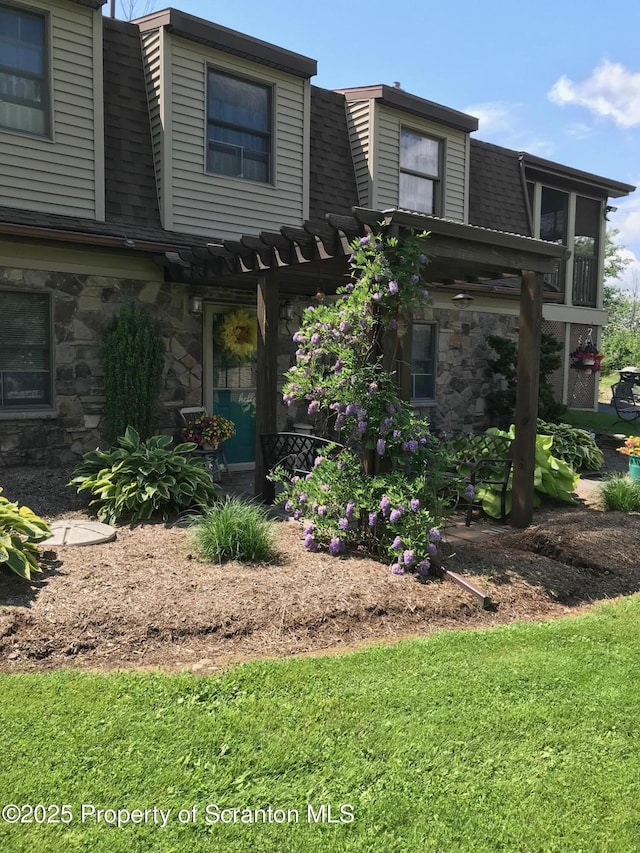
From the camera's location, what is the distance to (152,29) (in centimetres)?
840

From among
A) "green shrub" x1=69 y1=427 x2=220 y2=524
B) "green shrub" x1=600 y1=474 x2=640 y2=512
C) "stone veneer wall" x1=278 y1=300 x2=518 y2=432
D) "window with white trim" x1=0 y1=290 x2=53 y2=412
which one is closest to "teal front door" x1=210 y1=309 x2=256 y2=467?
"window with white trim" x1=0 y1=290 x2=53 y2=412

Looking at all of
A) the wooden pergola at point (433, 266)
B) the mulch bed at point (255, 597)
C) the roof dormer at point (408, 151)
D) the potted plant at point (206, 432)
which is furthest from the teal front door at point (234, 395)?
the mulch bed at point (255, 597)

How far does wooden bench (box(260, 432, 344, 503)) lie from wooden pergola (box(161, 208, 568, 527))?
140mm

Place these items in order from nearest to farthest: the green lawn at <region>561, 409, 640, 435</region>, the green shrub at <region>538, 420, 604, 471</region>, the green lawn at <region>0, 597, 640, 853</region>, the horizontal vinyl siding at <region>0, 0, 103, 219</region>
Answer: the green lawn at <region>0, 597, 640, 853</region>
the horizontal vinyl siding at <region>0, 0, 103, 219</region>
the green shrub at <region>538, 420, 604, 471</region>
the green lawn at <region>561, 409, 640, 435</region>

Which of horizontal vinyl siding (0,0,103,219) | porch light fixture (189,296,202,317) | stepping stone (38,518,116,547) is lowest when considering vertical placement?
stepping stone (38,518,116,547)

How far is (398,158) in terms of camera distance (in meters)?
10.7

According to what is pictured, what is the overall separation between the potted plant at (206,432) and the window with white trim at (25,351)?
154 centimetres

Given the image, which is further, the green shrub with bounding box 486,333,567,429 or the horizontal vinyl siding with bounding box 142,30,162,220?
the green shrub with bounding box 486,333,567,429

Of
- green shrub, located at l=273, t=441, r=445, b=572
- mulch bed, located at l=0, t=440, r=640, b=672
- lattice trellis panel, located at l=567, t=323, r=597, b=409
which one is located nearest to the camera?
mulch bed, located at l=0, t=440, r=640, b=672

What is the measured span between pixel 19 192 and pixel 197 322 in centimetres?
237

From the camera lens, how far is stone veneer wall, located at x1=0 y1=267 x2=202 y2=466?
717cm

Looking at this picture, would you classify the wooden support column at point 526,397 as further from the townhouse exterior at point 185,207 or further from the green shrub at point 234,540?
the green shrub at point 234,540

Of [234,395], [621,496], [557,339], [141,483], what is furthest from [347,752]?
[557,339]

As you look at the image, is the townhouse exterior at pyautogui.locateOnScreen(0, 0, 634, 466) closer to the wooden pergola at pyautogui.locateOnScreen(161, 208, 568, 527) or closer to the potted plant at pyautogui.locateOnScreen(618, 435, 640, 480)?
the wooden pergola at pyautogui.locateOnScreen(161, 208, 568, 527)
